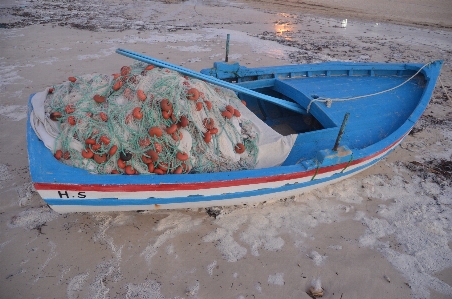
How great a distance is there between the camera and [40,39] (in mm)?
10883

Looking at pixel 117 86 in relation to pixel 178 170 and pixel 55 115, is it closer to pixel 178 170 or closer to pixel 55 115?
pixel 55 115

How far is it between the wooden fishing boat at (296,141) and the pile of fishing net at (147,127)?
195 mm

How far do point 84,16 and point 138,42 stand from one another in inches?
199

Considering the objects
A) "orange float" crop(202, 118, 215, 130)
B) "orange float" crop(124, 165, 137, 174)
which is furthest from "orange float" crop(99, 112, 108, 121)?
"orange float" crop(202, 118, 215, 130)

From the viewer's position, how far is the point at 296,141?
177 inches

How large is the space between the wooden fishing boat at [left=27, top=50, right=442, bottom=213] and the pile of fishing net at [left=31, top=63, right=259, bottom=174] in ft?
0.64

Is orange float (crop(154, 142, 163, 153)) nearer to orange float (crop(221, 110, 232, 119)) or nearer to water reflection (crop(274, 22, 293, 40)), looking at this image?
orange float (crop(221, 110, 232, 119))

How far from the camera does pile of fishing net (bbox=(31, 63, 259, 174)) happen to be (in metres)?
3.57

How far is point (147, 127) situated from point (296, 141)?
7.16ft

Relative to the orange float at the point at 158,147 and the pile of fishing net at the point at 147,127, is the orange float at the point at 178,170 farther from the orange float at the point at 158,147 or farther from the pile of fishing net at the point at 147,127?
the orange float at the point at 158,147

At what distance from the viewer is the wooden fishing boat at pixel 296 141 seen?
3475 mm

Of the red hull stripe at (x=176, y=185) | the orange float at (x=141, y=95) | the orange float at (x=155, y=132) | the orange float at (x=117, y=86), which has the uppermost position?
the orange float at (x=117, y=86)

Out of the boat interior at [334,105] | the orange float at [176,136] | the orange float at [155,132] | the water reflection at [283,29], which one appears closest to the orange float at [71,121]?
the orange float at [155,132]

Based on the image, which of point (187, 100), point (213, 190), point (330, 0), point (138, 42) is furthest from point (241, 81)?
point (330, 0)
